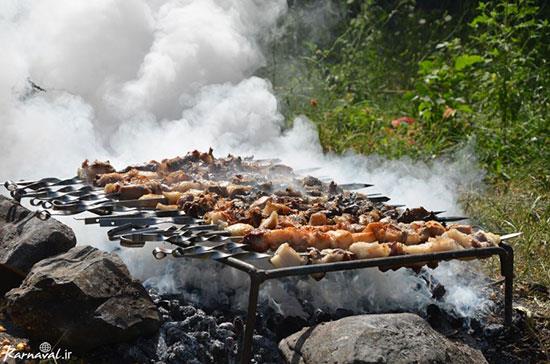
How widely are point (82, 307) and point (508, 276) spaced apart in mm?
2441

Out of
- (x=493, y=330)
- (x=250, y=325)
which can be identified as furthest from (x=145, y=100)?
(x=250, y=325)

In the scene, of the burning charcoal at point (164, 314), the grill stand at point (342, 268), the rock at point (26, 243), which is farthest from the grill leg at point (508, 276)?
the rock at point (26, 243)

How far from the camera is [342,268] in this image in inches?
144

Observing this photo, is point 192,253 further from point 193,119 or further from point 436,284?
point 193,119

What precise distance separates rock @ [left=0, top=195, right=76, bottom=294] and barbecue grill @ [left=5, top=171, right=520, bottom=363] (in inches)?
4.1

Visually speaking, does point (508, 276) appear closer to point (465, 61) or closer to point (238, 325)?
point (238, 325)

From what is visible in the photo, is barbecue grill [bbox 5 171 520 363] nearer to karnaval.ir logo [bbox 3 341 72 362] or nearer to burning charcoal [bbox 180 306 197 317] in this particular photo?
burning charcoal [bbox 180 306 197 317]

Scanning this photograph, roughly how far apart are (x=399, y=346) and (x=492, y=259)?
2.54 meters

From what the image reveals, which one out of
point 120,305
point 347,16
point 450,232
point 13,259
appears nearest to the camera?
point 120,305

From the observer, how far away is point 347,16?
13.3 meters

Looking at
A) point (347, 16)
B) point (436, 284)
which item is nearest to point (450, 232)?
point (436, 284)

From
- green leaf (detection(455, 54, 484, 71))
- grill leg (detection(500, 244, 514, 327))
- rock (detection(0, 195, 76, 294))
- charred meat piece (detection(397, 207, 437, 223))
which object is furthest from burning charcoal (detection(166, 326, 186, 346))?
green leaf (detection(455, 54, 484, 71))

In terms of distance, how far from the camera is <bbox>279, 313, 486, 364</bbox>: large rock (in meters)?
3.46

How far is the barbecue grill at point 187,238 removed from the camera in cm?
356
